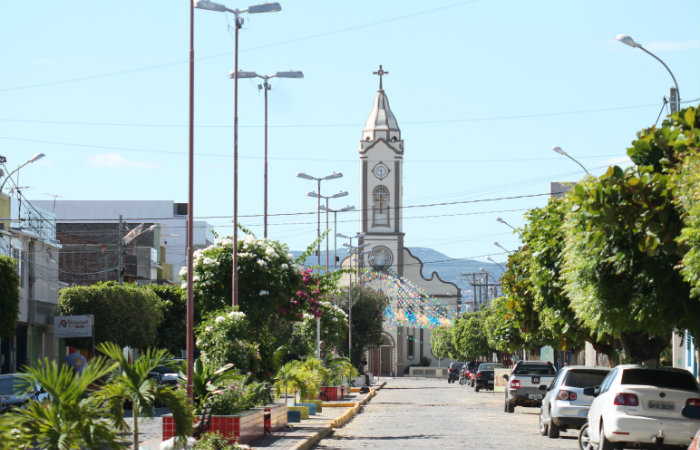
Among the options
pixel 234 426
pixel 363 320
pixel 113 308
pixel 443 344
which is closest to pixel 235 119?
pixel 234 426

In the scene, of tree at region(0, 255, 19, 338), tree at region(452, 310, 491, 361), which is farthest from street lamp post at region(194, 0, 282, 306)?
tree at region(452, 310, 491, 361)

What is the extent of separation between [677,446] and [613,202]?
476 centimetres

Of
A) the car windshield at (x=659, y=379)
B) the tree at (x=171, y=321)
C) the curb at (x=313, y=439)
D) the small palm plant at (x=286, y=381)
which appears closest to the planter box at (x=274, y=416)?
the curb at (x=313, y=439)

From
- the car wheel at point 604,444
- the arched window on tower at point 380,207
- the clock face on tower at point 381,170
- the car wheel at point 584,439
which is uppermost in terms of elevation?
the clock face on tower at point 381,170

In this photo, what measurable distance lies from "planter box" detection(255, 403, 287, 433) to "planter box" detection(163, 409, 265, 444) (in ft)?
5.41

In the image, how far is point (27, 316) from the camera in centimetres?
4744

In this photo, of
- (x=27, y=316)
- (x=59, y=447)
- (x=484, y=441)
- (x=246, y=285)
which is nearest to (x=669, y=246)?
(x=59, y=447)

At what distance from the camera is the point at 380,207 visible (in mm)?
113688

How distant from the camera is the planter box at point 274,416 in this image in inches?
893

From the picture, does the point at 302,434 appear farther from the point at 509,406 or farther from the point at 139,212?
the point at 139,212

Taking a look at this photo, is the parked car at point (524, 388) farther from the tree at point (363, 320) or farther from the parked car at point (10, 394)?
the tree at point (363, 320)

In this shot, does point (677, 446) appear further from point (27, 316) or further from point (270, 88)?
point (27, 316)

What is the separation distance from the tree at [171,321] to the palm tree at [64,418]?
4723 centimetres

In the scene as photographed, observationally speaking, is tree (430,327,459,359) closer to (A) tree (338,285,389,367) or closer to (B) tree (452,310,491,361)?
(B) tree (452,310,491,361)
